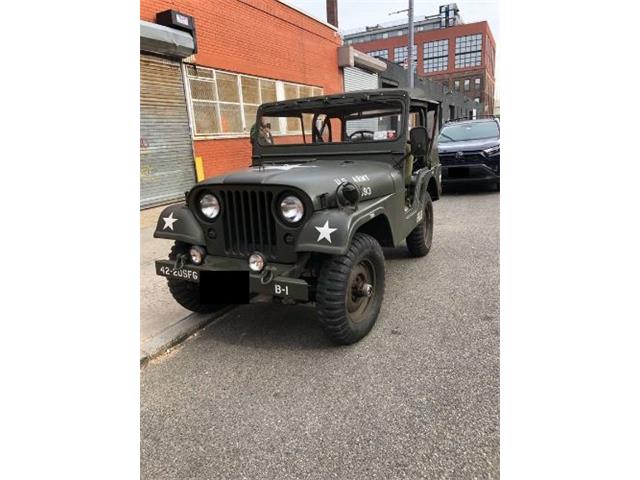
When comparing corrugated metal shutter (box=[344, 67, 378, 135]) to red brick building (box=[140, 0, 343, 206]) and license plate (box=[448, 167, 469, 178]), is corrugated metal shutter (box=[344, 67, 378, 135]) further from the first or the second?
license plate (box=[448, 167, 469, 178])

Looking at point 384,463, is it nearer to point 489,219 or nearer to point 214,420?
point 214,420

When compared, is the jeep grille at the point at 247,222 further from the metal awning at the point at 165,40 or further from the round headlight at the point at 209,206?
the metal awning at the point at 165,40

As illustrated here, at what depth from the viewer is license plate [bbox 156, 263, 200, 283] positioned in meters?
Result: 3.18

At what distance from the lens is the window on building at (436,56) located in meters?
65.6

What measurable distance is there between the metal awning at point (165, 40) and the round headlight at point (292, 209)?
21.7 ft

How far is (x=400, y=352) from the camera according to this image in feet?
10.00

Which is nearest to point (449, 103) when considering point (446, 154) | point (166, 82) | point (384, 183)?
point (446, 154)

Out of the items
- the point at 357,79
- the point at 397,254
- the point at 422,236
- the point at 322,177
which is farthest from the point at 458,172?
the point at 357,79

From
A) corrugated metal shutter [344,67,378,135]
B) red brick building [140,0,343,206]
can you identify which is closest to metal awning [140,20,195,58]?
red brick building [140,0,343,206]

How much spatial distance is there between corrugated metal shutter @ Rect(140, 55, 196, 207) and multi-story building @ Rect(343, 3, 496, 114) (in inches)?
2353

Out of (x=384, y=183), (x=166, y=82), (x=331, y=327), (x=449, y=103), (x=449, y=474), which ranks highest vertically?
(x=449, y=103)

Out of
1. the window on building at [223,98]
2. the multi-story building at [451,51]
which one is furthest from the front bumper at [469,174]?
the multi-story building at [451,51]

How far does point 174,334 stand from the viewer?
3451 mm

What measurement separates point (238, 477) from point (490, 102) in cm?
7935
